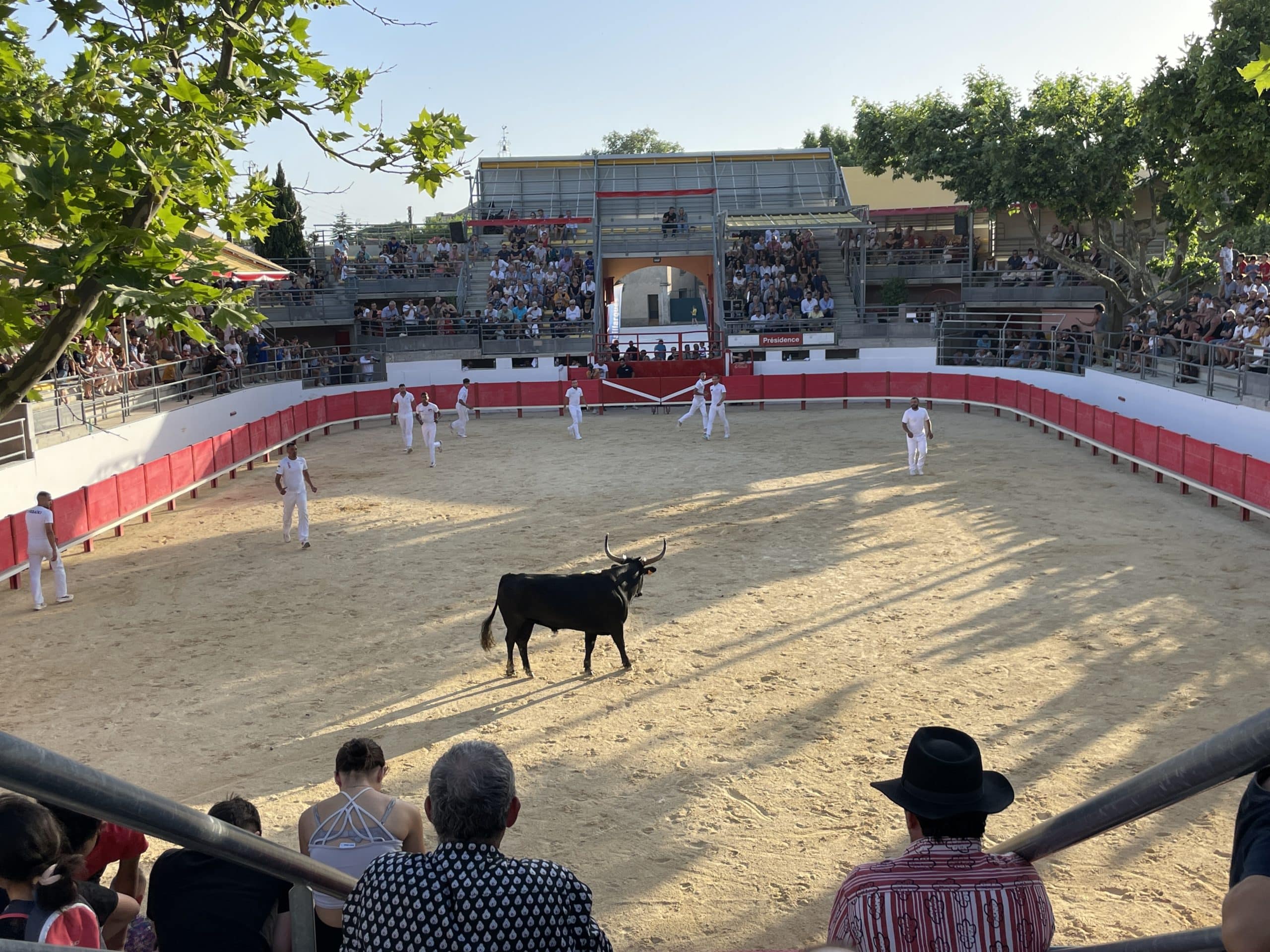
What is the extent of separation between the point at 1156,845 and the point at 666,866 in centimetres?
314

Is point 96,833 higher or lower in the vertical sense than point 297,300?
lower

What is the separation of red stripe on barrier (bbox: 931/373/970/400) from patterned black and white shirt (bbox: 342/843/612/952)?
3038 cm

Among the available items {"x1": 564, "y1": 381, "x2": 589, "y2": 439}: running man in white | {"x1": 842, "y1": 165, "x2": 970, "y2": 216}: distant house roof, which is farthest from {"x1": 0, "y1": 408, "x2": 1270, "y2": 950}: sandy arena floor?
{"x1": 842, "y1": 165, "x2": 970, "y2": 216}: distant house roof

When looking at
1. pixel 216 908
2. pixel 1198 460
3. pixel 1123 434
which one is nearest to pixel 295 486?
pixel 216 908

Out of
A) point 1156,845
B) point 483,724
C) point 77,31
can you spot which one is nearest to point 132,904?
point 77,31

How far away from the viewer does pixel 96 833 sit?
3627 millimetres

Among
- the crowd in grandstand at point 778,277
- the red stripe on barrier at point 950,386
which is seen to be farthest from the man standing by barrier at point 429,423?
the red stripe on barrier at point 950,386

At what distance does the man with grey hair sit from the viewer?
8.34 ft

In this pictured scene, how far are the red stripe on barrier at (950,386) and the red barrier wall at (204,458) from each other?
2008 cm

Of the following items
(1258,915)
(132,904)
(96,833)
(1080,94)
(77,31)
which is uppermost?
(1080,94)

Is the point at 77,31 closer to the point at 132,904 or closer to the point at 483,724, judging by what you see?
the point at 132,904

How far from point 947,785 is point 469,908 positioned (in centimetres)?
126

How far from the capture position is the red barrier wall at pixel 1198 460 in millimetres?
17766

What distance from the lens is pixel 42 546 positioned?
1324 cm
